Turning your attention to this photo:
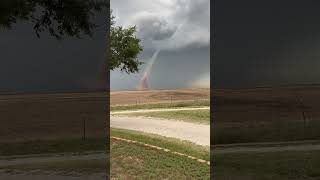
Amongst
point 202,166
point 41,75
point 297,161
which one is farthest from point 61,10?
point 297,161

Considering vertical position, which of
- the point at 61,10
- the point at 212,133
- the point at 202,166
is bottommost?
the point at 202,166

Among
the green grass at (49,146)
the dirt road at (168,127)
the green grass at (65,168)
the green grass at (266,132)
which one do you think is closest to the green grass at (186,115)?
the dirt road at (168,127)

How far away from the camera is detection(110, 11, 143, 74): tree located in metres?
18.4

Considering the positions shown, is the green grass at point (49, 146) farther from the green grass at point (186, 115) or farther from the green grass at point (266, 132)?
the green grass at point (186, 115)

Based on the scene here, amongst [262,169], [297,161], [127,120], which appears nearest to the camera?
[262,169]

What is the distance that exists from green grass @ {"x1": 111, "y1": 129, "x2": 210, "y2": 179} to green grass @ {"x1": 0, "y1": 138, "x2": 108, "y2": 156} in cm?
145

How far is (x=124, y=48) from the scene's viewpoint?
18.7 meters

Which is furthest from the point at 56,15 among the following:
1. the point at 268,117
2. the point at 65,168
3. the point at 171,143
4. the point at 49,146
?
the point at 268,117

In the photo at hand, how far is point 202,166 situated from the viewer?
38.9 ft

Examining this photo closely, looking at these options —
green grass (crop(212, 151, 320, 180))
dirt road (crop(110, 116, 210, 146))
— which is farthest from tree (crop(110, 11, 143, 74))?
green grass (crop(212, 151, 320, 180))

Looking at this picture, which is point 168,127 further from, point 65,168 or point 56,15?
point 56,15

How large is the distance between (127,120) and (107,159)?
418 inches

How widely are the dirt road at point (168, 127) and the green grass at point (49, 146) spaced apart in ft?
16.2

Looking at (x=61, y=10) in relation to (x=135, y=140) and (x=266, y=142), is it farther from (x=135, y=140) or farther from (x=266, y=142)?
(x=266, y=142)
